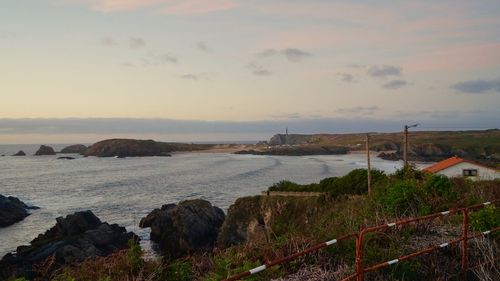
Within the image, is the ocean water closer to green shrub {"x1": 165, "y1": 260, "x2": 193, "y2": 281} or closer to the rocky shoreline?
the rocky shoreline

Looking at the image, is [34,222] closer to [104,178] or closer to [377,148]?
[104,178]

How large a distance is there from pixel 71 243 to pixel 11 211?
18671 millimetres

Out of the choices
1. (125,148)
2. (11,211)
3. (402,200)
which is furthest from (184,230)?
(125,148)

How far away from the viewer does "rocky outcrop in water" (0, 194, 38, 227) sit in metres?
44.7

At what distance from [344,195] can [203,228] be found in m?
11.9

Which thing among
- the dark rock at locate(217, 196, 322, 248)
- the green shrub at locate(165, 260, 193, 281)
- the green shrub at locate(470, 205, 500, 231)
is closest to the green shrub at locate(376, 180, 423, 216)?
the green shrub at locate(470, 205, 500, 231)

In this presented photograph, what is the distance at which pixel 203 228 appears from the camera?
3856 cm

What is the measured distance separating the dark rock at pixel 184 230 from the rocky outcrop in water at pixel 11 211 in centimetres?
1614

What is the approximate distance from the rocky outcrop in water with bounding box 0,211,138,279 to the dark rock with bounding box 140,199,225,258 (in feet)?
8.37

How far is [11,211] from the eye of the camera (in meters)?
47.0

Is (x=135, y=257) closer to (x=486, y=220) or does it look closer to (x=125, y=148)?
(x=486, y=220)

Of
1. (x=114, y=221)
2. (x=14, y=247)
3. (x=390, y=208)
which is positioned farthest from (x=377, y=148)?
(x=390, y=208)

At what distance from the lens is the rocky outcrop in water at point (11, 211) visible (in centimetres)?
4467

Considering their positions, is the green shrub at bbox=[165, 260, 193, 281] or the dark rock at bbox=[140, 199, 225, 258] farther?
the dark rock at bbox=[140, 199, 225, 258]
